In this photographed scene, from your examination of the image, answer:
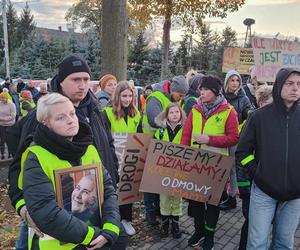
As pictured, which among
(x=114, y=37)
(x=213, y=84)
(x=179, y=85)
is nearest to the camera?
(x=213, y=84)

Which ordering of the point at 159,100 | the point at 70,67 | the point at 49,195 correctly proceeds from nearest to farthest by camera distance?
the point at 49,195 → the point at 70,67 → the point at 159,100

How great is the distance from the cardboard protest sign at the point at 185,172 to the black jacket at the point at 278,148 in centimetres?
94

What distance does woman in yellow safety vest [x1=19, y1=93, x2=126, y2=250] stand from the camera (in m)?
2.11

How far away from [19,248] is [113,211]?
776mm

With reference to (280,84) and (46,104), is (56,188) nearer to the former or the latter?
(46,104)

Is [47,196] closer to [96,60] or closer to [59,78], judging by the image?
[59,78]

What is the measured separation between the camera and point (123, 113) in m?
4.55

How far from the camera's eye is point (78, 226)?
2156 mm

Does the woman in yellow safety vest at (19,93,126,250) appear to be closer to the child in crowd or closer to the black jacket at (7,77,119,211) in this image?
the black jacket at (7,77,119,211)

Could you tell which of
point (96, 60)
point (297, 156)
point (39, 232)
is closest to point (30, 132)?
point (39, 232)

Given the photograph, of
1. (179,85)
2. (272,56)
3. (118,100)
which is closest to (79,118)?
(118,100)

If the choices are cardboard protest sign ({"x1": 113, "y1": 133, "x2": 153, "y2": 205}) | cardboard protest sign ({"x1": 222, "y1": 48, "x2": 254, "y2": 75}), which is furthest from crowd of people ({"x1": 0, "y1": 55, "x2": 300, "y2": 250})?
cardboard protest sign ({"x1": 222, "y1": 48, "x2": 254, "y2": 75})

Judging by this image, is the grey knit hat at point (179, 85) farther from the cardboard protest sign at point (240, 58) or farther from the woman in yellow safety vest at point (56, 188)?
the cardboard protest sign at point (240, 58)

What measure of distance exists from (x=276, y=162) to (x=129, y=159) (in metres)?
1.97
